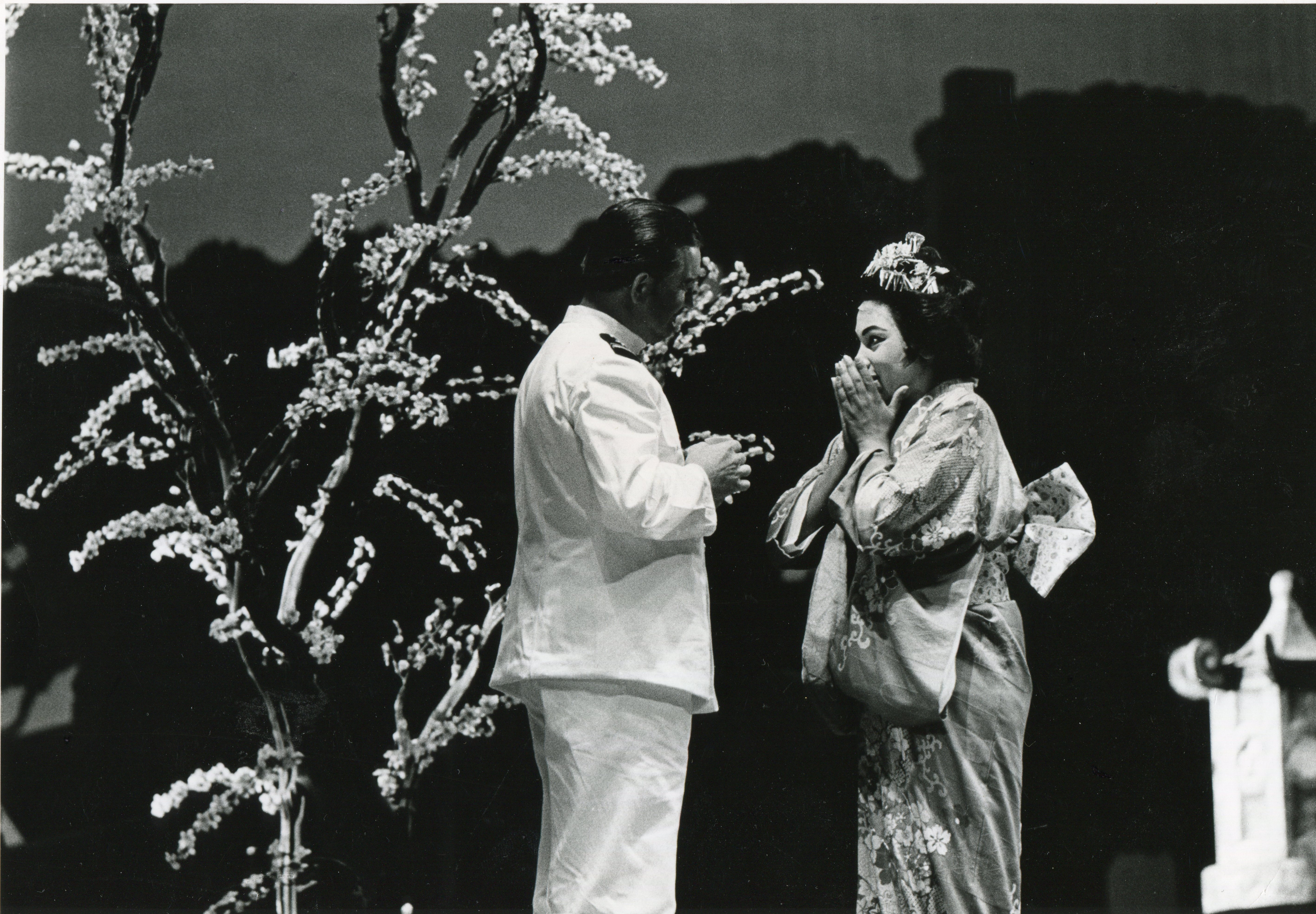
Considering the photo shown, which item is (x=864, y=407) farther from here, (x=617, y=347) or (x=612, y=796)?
(x=612, y=796)

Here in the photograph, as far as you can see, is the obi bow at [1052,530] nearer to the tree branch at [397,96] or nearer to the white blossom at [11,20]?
the tree branch at [397,96]

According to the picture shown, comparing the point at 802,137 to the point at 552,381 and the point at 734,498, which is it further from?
the point at 552,381

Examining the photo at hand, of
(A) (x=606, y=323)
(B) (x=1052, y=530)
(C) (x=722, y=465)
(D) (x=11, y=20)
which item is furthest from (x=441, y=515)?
(D) (x=11, y=20)

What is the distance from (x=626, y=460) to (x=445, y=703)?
4.10ft

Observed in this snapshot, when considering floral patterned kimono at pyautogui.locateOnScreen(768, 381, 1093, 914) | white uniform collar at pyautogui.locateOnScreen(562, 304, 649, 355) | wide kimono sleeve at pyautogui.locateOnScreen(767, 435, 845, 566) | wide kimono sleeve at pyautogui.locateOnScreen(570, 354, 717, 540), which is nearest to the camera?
wide kimono sleeve at pyautogui.locateOnScreen(570, 354, 717, 540)

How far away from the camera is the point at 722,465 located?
237cm

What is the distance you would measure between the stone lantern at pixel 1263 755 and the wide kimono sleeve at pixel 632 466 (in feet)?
5.56

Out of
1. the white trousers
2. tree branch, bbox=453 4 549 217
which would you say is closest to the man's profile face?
the white trousers

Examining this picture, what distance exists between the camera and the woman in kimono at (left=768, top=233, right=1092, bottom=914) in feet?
7.68

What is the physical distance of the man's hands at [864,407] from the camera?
2.47 metres

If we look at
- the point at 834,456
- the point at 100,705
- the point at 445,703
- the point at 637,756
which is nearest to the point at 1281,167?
the point at 834,456

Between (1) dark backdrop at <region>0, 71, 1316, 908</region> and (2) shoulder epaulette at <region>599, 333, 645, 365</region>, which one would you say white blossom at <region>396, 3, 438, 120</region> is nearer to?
(1) dark backdrop at <region>0, 71, 1316, 908</region>

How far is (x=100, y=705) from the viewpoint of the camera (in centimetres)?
317

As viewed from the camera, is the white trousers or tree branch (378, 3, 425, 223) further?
tree branch (378, 3, 425, 223)
